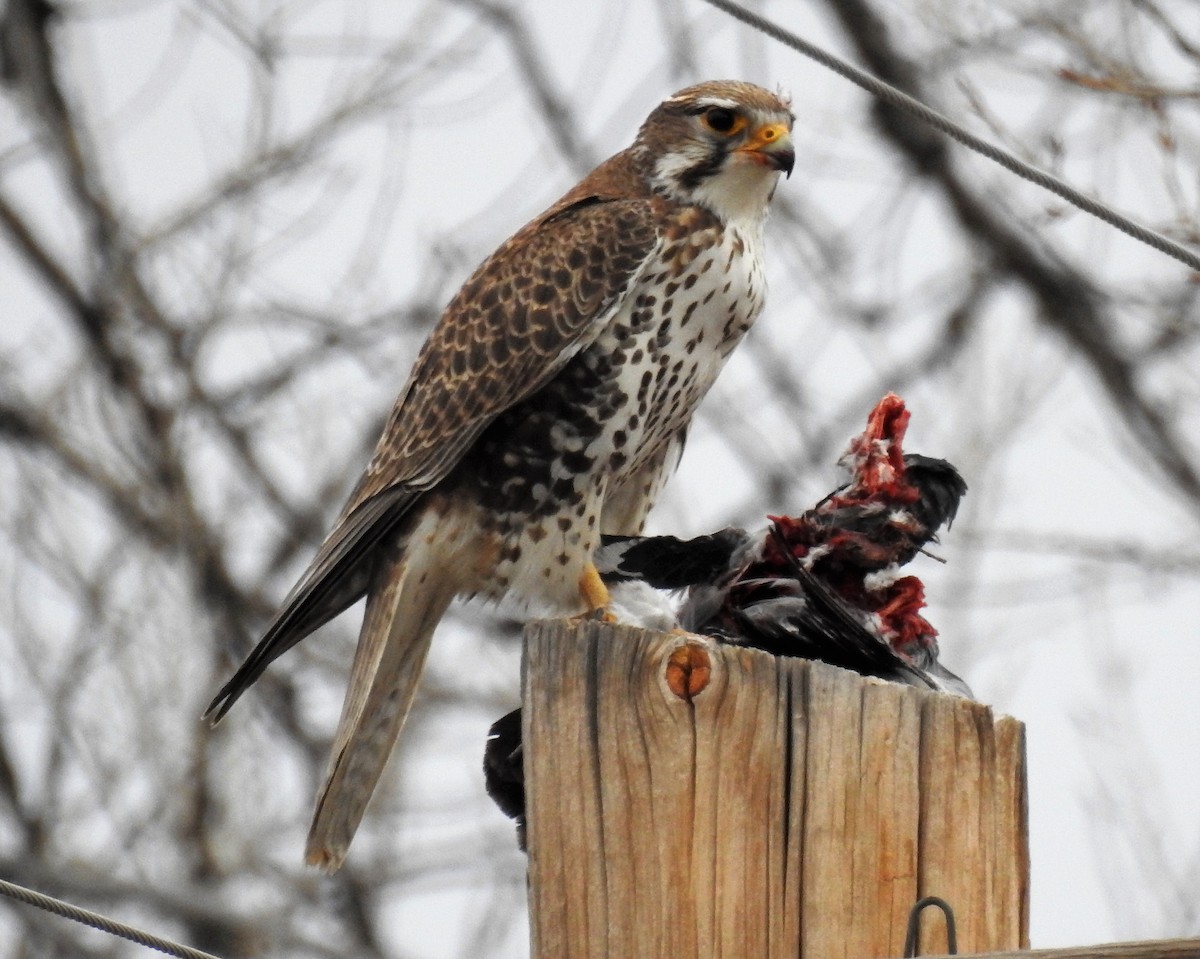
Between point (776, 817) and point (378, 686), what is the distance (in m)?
1.81

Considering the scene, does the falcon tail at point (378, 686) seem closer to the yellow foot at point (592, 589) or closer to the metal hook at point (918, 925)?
the yellow foot at point (592, 589)

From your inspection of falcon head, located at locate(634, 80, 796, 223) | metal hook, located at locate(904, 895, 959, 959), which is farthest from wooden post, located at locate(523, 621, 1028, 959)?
Answer: falcon head, located at locate(634, 80, 796, 223)

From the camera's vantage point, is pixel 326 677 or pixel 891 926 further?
pixel 326 677

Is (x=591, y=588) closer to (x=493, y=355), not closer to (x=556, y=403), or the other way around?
(x=556, y=403)

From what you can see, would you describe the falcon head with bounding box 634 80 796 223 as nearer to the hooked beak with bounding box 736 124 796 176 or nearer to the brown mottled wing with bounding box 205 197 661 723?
the hooked beak with bounding box 736 124 796 176

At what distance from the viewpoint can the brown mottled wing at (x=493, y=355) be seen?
166 inches

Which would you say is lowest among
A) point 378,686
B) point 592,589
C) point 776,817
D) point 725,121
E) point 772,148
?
point 776,817

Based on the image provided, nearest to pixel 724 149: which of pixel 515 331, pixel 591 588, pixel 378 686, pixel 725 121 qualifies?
pixel 725 121

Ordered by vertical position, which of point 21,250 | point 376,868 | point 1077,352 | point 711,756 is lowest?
point 711,756

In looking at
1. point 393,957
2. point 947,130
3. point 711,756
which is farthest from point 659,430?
point 393,957

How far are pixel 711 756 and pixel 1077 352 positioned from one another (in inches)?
235

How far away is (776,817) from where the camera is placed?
252 cm

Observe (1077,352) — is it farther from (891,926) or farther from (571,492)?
(891,926)

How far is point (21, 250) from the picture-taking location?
31.3 feet
